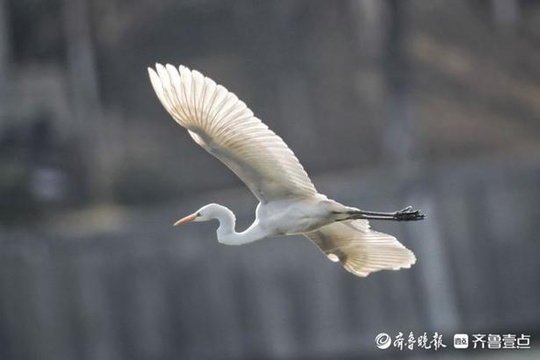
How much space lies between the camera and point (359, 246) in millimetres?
12008

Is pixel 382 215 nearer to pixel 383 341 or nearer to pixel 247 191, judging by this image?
pixel 383 341

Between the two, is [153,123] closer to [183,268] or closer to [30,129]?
[30,129]

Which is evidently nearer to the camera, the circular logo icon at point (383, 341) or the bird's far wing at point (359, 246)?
the bird's far wing at point (359, 246)

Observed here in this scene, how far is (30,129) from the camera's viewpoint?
2712cm

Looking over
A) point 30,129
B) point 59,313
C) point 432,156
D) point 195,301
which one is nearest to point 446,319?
point 195,301

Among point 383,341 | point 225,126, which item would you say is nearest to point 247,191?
point 383,341

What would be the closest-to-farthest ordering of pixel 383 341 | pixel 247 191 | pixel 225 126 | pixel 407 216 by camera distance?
pixel 225 126 → pixel 407 216 → pixel 383 341 → pixel 247 191

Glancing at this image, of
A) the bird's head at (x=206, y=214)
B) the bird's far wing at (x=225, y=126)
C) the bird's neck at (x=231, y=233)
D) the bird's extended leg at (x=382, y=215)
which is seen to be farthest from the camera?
the bird's head at (x=206, y=214)

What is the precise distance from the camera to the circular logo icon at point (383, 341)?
2039 cm

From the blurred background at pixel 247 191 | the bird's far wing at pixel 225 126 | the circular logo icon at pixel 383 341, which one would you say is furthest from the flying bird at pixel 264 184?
the blurred background at pixel 247 191

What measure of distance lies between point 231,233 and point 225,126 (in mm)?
999

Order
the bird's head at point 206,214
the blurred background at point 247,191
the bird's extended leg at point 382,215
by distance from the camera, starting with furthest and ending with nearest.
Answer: the blurred background at point 247,191 → the bird's head at point 206,214 → the bird's extended leg at point 382,215

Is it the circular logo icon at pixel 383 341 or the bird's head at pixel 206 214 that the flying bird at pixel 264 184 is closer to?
the bird's head at pixel 206 214

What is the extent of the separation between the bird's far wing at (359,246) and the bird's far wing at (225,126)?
30.5 inches
